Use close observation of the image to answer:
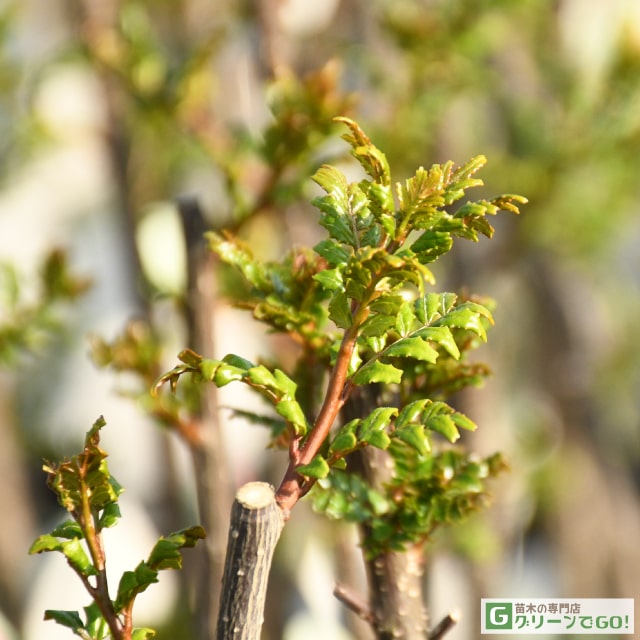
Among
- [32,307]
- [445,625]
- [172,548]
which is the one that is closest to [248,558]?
[172,548]

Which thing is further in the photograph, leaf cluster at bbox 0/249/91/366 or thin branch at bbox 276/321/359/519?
leaf cluster at bbox 0/249/91/366

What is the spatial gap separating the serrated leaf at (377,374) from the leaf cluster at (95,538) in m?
0.08

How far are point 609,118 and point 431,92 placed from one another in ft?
0.65

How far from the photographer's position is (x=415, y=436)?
264 mm

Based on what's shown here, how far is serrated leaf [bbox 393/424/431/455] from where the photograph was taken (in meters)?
0.26

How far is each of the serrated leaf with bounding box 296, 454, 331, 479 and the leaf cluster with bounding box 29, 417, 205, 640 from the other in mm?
48

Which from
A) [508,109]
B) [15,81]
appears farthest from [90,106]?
[508,109]

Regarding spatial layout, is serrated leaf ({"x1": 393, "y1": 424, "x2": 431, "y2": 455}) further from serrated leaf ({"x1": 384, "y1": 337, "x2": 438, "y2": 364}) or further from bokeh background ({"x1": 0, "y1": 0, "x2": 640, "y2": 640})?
bokeh background ({"x1": 0, "y1": 0, "x2": 640, "y2": 640})

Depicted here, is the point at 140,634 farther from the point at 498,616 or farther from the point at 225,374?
the point at 498,616

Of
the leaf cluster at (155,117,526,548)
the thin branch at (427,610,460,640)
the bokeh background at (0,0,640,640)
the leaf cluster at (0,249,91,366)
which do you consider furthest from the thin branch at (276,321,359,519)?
the leaf cluster at (0,249,91,366)

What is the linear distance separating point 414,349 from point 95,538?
0.13 metres

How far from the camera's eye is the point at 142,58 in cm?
67

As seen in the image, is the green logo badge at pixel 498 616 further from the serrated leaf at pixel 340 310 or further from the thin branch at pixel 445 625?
the serrated leaf at pixel 340 310

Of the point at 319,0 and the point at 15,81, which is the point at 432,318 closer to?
the point at 15,81
